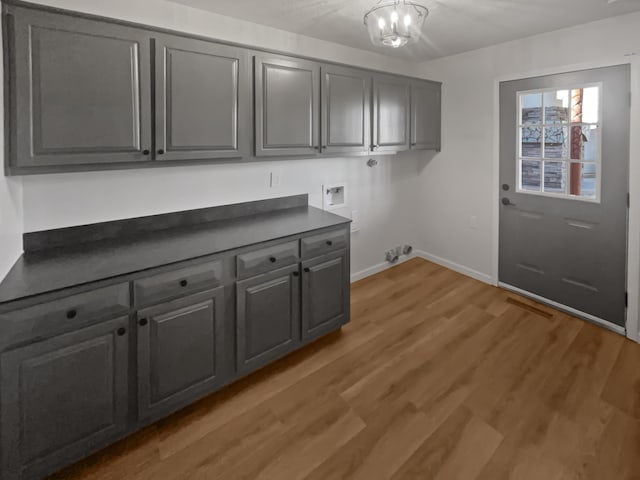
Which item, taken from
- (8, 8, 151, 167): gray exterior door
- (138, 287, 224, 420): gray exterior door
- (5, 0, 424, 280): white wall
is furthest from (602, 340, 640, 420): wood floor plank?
(8, 8, 151, 167): gray exterior door

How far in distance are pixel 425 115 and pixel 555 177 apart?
A: 138 centimetres

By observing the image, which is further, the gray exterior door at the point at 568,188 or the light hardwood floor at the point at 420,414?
the gray exterior door at the point at 568,188

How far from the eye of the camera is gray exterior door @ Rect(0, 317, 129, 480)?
4.75 ft

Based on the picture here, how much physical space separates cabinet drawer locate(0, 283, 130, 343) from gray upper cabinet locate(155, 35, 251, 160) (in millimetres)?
Result: 858

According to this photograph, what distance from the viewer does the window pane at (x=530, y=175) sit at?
129 inches

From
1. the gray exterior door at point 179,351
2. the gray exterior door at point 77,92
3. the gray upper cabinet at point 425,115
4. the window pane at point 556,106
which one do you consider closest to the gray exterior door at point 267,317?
the gray exterior door at point 179,351

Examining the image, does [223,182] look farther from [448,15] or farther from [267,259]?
[448,15]

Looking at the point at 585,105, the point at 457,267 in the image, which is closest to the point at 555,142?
the point at 585,105

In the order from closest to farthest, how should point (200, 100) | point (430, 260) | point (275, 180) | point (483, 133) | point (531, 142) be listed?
point (200, 100) → point (275, 180) → point (531, 142) → point (483, 133) → point (430, 260)

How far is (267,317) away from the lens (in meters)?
2.29

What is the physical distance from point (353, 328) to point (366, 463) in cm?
127

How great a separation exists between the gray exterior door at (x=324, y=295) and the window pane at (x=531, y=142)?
207 centimetres

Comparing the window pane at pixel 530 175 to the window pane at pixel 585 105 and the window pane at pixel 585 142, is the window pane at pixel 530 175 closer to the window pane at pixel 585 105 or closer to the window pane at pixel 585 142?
the window pane at pixel 585 142

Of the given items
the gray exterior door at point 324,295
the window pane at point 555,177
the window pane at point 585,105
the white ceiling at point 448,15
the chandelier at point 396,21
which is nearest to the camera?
the chandelier at point 396,21
